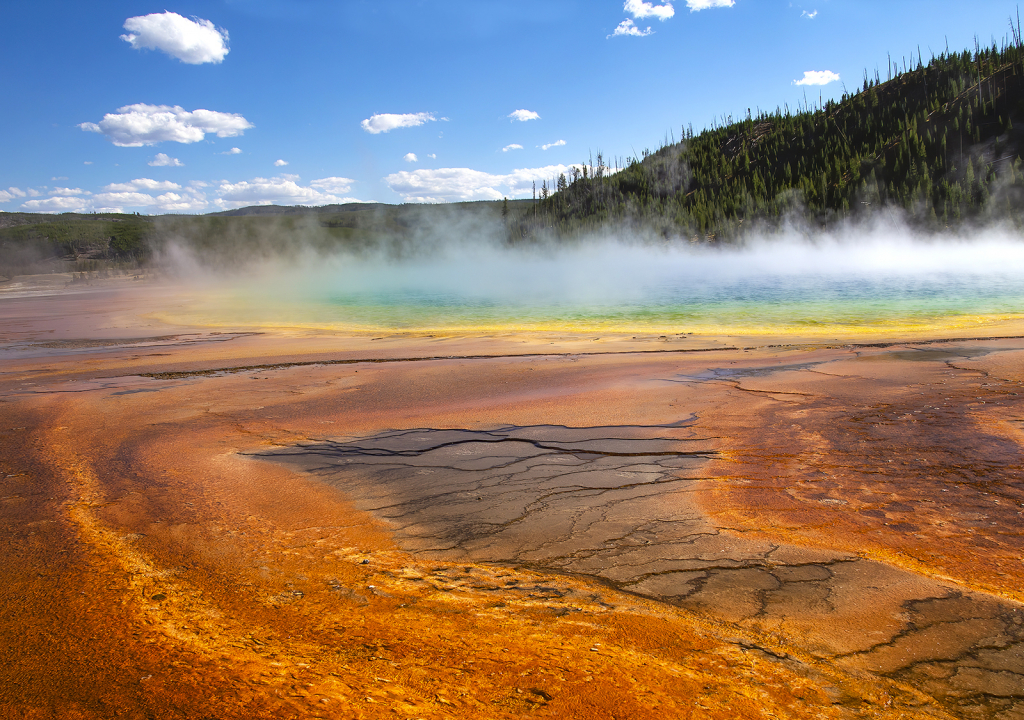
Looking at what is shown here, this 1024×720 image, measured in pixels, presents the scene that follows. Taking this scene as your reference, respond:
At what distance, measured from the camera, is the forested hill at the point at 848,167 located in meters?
71.2

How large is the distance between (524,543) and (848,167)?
97.3 metres

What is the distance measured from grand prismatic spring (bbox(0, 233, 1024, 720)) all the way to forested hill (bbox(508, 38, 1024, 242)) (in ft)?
247

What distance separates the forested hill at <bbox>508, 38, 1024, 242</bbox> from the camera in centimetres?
7119

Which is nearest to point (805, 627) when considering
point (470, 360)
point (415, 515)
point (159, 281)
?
point (415, 515)

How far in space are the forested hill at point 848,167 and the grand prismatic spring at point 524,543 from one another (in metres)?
75.4

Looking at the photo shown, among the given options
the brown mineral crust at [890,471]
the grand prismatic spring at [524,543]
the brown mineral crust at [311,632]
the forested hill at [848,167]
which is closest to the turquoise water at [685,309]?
the grand prismatic spring at [524,543]

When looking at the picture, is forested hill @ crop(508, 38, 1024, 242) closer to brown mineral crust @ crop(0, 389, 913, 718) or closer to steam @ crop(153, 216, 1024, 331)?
steam @ crop(153, 216, 1024, 331)

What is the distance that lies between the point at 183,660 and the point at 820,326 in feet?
56.9

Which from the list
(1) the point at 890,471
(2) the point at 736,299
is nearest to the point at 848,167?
(2) the point at 736,299

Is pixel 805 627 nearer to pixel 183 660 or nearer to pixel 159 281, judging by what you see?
pixel 183 660

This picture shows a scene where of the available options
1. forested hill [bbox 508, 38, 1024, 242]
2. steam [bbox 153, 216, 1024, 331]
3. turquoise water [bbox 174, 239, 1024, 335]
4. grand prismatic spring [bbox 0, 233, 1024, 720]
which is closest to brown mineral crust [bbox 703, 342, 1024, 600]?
grand prismatic spring [bbox 0, 233, 1024, 720]

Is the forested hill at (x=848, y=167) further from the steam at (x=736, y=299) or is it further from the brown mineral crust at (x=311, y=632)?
the brown mineral crust at (x=311, y=632)

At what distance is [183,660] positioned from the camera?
277cm

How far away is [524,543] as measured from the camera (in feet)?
13.2
